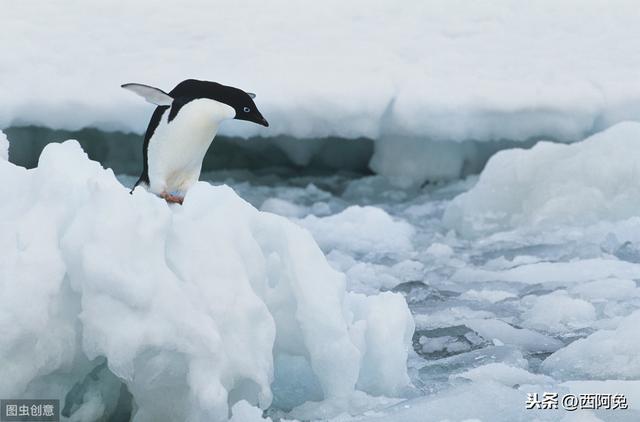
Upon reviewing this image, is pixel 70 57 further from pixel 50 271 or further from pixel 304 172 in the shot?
pixel 50 271

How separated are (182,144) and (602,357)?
1351 mm

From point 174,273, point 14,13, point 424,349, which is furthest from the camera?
point 14,13

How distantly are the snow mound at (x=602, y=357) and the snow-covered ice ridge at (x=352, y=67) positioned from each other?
307cm

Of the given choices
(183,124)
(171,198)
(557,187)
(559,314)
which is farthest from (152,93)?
(557,187)

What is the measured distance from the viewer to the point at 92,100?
5.71 m

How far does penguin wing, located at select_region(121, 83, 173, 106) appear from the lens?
339cm

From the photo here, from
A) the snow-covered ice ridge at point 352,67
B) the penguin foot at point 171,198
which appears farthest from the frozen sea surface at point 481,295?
the penguin foot at point 171,198

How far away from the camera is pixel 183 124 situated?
342 centimetres

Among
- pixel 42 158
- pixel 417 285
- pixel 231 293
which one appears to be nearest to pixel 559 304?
pixel 417 285

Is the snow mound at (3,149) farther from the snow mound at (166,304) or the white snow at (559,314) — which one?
the white snow at (559,314)

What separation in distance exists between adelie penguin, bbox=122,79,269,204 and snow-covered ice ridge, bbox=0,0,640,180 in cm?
223

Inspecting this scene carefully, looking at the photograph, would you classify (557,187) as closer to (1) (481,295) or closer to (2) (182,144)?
(1) (481,295)

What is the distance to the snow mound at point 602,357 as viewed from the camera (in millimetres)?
2855

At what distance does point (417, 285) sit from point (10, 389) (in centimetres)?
202
